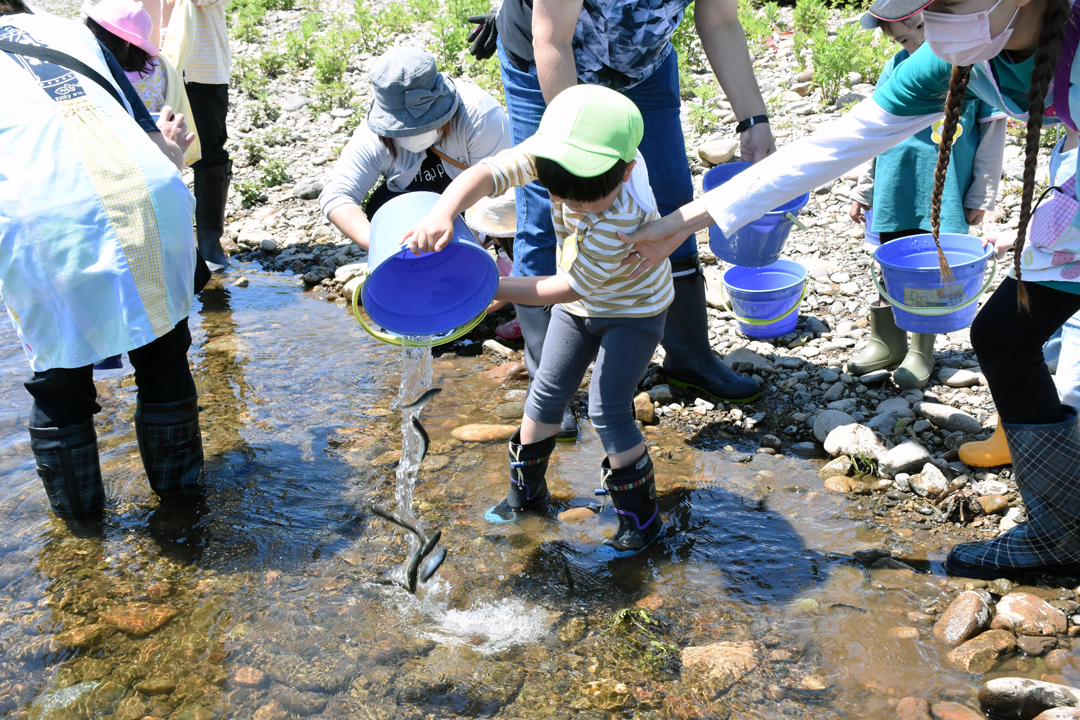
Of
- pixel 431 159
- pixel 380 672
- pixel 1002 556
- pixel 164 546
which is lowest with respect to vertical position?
pixel 164 546

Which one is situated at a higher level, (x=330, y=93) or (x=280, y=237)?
(x=330, y=93)

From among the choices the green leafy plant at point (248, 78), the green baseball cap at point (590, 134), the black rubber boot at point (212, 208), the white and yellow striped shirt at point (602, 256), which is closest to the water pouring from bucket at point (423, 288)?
the white and yellow striped shirt at point (602, 256)

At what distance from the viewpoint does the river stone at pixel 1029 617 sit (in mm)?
2164

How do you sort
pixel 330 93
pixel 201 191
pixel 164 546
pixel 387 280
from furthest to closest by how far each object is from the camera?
pixel 330 93 → pixel 201 191 → pixel 164 546 → pixel 387 280

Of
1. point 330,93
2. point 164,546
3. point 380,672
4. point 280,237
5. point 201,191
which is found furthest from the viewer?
point 330,93

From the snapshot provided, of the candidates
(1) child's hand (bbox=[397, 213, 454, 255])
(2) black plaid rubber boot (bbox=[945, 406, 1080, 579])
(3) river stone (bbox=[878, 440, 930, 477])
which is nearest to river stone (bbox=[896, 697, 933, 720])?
(2) black plaid rubber boot (bbox=[945, 406, 1080, 579])

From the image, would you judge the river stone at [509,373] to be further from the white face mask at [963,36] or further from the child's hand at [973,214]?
the white face mask at [963,36]

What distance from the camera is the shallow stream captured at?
2.18 m

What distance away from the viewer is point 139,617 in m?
2.53

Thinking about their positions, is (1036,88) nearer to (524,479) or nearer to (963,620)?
(963,620)

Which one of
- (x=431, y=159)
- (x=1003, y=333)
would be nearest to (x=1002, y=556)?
(x=1003, y=333)

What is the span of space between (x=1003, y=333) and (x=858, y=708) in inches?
40.1

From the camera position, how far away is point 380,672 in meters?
2.29

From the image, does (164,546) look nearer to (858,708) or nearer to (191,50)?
(858,708)
